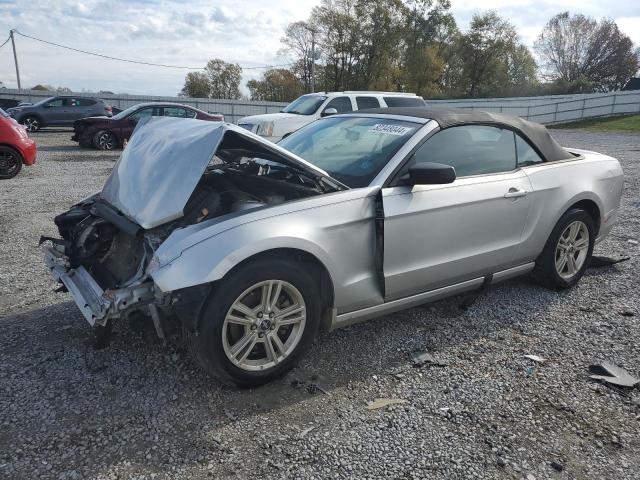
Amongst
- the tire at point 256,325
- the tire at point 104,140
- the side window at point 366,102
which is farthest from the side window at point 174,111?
the tire at point 256,325

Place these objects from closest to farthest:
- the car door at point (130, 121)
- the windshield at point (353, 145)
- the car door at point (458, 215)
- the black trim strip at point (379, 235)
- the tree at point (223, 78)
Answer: the black trim strip at point (379, 235)
the car door at point (458, 215)
the windshield at point (353, 145)
the car door at point (130, 121)
the tree at point (223, 78)

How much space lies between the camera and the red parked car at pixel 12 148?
32.7 ft

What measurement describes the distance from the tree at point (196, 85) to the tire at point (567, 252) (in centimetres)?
7124

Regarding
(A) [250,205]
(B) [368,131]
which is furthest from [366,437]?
(B) [368,131]

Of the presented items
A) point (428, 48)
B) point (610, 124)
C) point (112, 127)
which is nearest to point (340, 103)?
point (112, 127)

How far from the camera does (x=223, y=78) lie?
2773 inches

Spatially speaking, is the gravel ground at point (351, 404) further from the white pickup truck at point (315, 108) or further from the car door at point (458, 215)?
the white pickup truck at point (315, 108)

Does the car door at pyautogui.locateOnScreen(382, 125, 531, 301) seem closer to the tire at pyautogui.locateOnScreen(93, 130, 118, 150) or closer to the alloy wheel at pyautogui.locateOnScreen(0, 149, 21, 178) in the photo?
the alloy wheel at pyautogui.locateOnScreen(0, 149, 21, 178)

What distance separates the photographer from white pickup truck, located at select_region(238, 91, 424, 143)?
12.1 m

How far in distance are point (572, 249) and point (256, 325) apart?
318 centimetres

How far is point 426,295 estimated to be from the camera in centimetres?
360

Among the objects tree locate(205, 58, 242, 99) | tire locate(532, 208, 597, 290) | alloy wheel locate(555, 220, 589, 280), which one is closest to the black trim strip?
tire locate(532, 208, 597, 290)

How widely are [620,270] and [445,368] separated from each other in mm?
2930

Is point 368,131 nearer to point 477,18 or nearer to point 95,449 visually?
point 95,449
